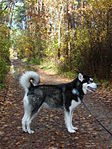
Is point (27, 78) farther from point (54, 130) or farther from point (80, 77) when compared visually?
point (54, 130)

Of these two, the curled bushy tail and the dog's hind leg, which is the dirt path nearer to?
the dog's hind leg

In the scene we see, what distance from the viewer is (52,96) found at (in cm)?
525

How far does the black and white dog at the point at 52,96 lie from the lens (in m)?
5.04

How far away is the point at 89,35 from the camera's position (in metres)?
12.2

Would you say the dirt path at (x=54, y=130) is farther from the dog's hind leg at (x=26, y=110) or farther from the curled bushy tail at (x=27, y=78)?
the curled bushy tail at (x=27, y=78)

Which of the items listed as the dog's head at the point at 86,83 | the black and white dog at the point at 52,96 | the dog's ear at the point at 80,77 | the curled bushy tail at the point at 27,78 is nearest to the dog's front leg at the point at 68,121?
the black and white dog at the point at 52,96

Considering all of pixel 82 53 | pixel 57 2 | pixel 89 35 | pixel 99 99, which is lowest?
pixel 99 99

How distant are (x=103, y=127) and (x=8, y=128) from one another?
234 cm

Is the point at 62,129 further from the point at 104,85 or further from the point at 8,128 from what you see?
the point at 104,85

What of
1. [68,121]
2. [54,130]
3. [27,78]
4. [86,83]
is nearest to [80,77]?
[86,83]

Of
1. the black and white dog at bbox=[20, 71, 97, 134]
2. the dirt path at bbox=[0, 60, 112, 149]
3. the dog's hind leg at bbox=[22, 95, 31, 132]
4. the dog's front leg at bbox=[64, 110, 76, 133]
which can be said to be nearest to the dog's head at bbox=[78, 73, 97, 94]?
the black and white dog at bbox=[20, 71, 97, 134]

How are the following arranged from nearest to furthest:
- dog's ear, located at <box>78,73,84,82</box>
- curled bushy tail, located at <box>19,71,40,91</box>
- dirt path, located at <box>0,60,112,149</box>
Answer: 1. dirt path, located at <box>0,60,112,149</box>
2. curled bushy tail, located at <box>19,71,40,91</box>
3. dog's ear, located at <box>78,73,84,82</box>

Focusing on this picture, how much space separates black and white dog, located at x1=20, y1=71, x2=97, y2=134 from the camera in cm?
504

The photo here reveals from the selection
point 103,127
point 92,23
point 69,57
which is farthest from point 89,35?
point 103,127
